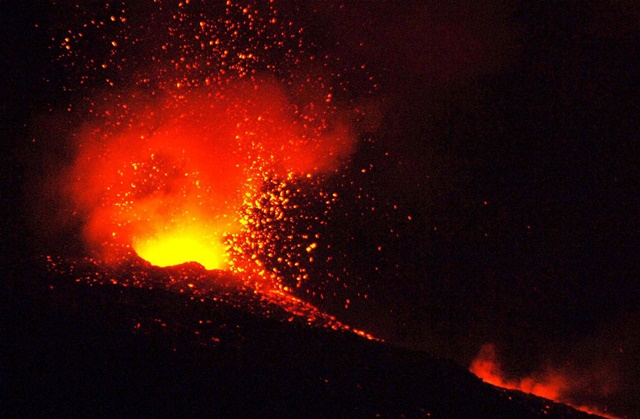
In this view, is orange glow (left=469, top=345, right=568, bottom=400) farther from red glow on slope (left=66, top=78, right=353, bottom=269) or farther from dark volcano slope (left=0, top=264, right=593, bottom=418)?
dark volcano slope (left=0, top=264, right=593, bottom=418)

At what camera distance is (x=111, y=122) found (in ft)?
17.2

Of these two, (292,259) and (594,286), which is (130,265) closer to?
(292,259)

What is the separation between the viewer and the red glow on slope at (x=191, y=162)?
4969 millimetres

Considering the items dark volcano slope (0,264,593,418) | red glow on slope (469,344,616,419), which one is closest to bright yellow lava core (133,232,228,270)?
dark volcano slope (0,264,593,418)

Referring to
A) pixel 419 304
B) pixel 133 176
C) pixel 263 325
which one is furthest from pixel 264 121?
pixel 263 325

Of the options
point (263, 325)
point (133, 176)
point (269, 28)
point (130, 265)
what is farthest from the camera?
point (269, 28)

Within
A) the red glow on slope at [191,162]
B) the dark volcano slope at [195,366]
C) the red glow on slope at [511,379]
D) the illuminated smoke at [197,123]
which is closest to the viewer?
the dark volcano slope at [195,366]

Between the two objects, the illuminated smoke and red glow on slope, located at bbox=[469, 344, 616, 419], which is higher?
the illuminated smoke

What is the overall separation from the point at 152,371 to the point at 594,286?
6.43 metres

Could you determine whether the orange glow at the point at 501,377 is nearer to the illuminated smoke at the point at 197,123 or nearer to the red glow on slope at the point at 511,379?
the red glow on slope at the point at 511,379

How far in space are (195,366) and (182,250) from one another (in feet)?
10.3

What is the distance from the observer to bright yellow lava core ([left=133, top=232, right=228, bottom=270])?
4723 millimetres

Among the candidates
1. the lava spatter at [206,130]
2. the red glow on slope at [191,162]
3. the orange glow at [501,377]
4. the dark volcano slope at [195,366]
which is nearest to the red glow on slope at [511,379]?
the orange glow at [501,377]

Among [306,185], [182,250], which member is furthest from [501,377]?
[182,250]
